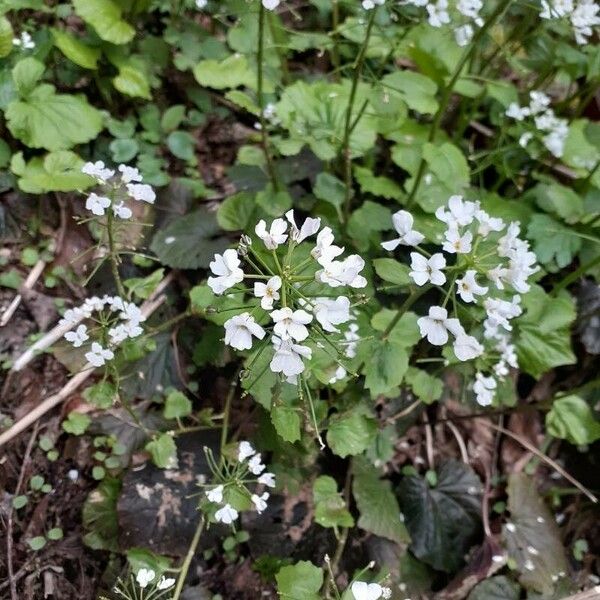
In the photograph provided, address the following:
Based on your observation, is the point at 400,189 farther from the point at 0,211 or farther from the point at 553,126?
the point at 0,211

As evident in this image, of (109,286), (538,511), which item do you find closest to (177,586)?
(109,286)

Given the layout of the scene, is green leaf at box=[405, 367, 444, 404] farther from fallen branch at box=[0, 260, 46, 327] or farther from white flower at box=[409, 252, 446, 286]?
fallen branch at box=[0, 260, 46, 327]

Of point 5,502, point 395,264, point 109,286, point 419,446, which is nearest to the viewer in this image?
point 395,264

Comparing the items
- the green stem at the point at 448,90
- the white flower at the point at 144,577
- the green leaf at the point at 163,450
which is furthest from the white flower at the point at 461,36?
the white flower at the point at 144,577

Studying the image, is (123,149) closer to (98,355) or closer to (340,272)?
(98,355)

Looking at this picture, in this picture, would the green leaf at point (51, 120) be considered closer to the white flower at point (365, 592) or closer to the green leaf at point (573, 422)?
the white flower at point (365, 592)

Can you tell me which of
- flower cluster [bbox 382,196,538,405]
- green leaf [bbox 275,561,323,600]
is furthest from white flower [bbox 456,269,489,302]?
green leaf [bbox 275,561,323,600]
